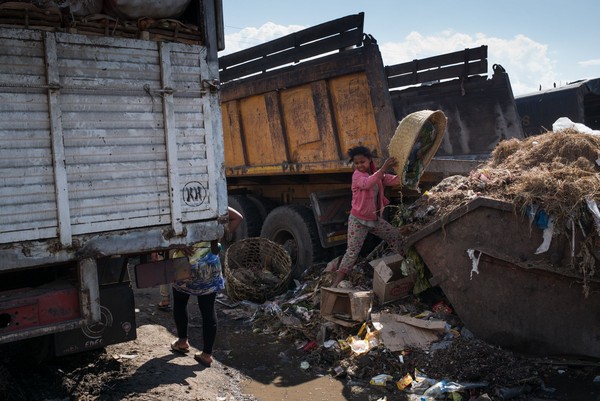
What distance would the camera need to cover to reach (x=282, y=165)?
22.5ft

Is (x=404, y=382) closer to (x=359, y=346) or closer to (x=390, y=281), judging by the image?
(x=359, y=346)

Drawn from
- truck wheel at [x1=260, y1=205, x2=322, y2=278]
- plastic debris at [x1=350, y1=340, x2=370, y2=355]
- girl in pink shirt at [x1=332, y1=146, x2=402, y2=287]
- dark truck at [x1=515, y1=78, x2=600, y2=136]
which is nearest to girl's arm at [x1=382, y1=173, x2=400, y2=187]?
girl in pink shirt at [x1=332, y1=146, x2=402, y2=287]

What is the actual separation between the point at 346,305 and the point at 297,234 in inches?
72.9

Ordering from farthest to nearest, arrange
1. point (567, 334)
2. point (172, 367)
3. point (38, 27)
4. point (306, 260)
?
point (306, 260) → point (172, 367) → point (567, 334) → point (38, 27)

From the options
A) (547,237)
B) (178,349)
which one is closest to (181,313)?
(178,349)

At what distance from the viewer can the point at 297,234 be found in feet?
21.9

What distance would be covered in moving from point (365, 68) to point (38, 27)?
3.39 m

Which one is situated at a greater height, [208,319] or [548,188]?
[548,188]

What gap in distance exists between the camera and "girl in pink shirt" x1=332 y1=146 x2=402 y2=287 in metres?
5.16

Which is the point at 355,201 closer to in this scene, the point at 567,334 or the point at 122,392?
the point at 567,334

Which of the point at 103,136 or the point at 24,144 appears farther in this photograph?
the point at 103,136

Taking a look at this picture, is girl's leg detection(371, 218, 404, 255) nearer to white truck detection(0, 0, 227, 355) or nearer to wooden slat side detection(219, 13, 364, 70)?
wooden slat side detection(219, 13, 364, 70)

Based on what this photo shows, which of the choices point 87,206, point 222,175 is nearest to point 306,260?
point 222,175

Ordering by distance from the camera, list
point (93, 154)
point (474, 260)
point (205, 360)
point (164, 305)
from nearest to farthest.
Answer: point (93, 154), point (474, 260), point (205, 360), point (164, 305)
